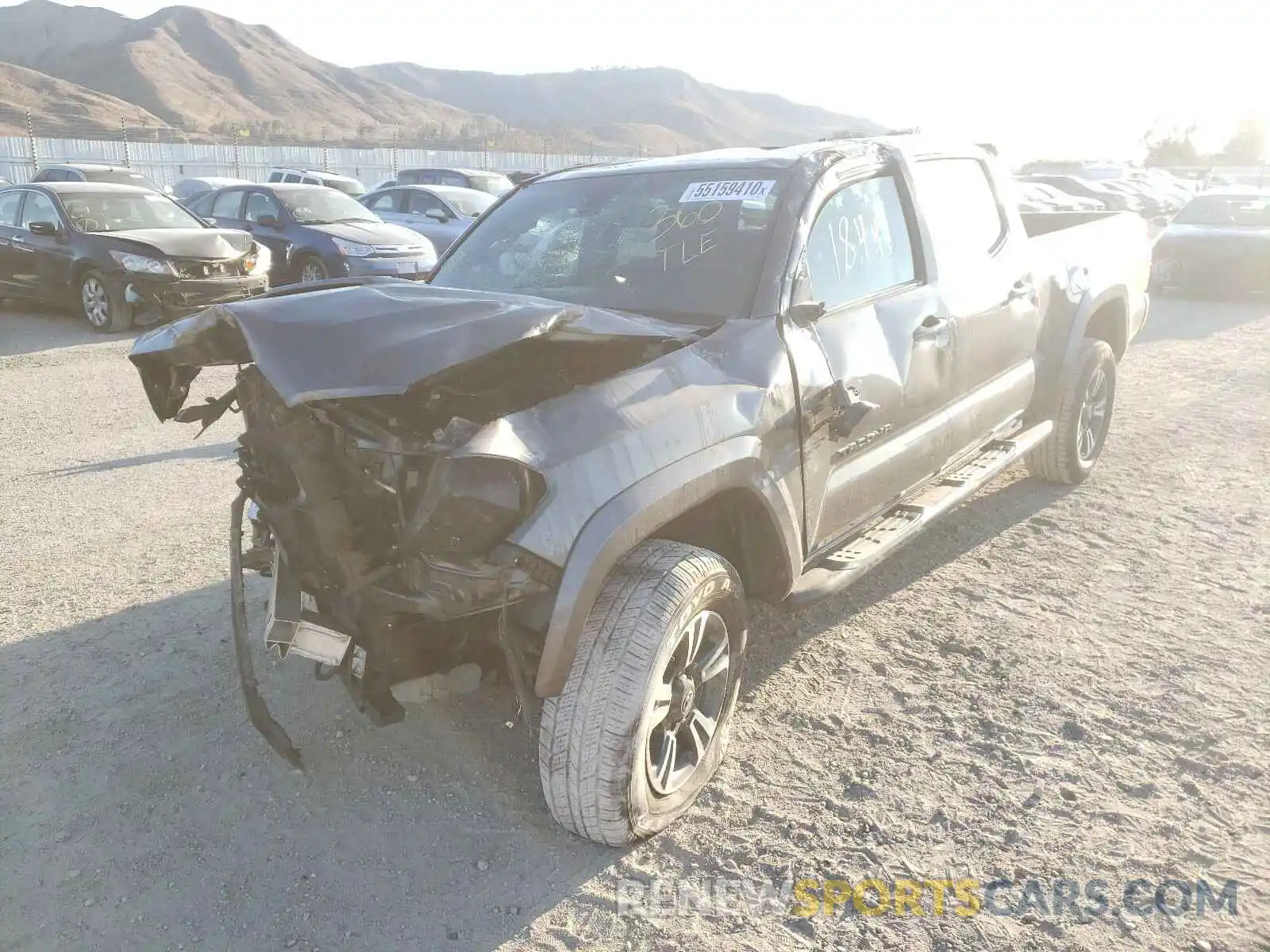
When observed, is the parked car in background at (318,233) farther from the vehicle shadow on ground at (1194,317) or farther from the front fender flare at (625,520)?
the front fender flare at (625,520)

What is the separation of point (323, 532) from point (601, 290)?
147 cm

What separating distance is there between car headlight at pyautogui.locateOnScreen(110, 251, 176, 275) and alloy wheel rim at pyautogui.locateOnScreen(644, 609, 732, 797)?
9.24 meters

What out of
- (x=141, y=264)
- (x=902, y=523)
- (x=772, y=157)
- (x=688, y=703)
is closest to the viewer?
(x=688, y=703)

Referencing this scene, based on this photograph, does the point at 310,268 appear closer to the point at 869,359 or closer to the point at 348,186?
the point at 869,359

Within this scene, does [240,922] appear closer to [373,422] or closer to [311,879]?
[311,879]

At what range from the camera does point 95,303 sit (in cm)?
1080

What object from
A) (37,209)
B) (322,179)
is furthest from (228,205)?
(322,179)

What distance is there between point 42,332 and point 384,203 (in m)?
6.34

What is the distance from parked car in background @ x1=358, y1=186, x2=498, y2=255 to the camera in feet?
47.8

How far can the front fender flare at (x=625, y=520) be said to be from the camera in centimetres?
240

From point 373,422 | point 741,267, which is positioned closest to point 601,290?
point 741,267

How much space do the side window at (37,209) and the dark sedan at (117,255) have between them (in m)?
0.01

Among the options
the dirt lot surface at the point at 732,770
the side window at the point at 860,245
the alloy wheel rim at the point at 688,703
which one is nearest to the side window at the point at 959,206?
the side window at the point at 860,245

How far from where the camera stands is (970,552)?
482 cm
